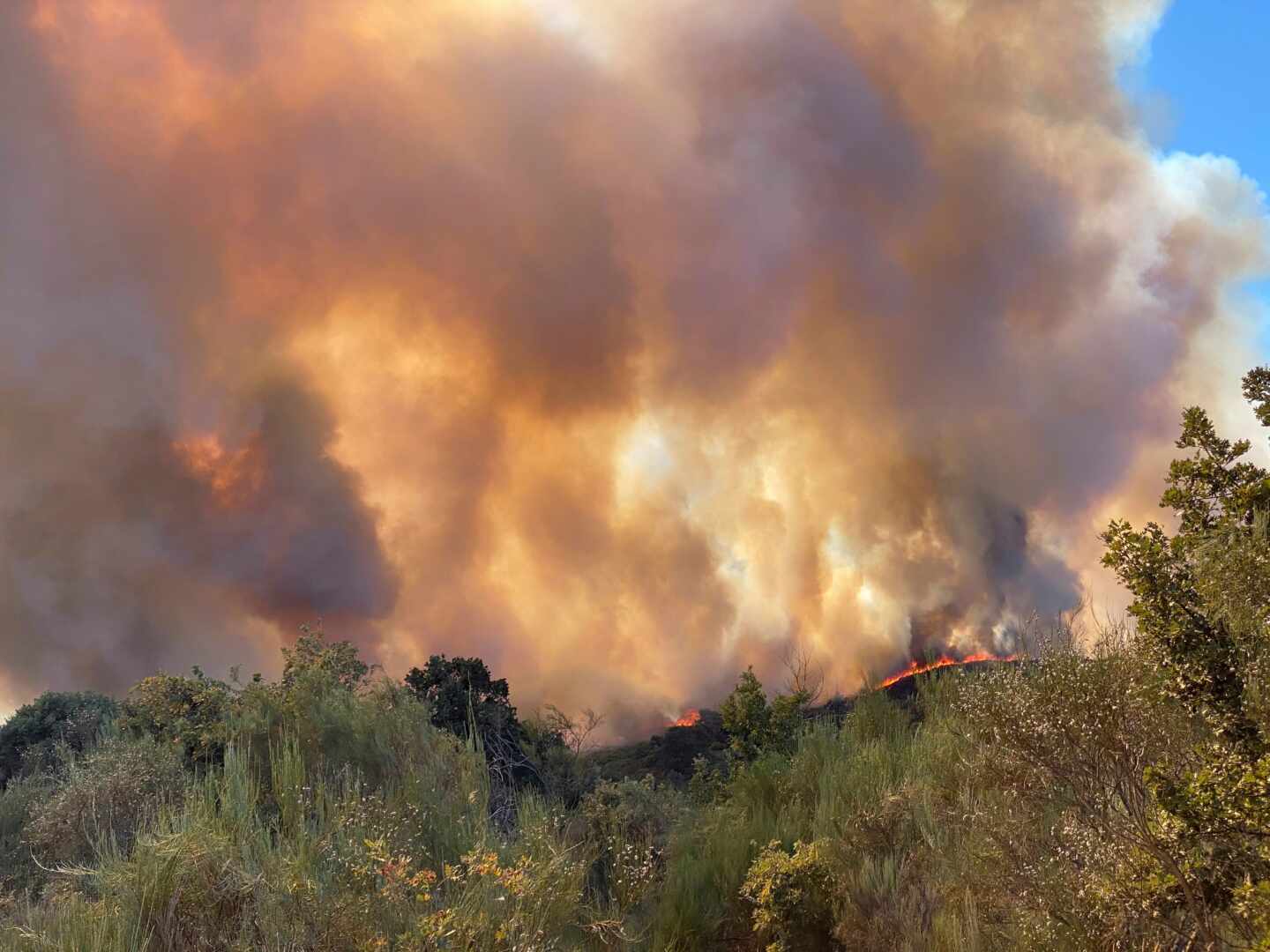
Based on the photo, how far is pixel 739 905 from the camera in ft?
30.1

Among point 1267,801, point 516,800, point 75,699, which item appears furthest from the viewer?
point 75,699

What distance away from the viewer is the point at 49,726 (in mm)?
21438

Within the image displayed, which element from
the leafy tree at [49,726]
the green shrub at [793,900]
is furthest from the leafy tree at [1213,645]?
the leafy tree at [49,726]

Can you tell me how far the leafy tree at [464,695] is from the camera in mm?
18094

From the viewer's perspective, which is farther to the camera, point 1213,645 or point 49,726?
point 49,726

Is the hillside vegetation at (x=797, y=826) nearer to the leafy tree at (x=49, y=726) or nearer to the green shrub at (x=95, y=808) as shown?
the green shrub at (x=95, y=808)

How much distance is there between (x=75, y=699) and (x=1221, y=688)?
25.0 meters

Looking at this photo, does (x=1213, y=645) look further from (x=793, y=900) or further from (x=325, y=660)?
(x=325, y=660)

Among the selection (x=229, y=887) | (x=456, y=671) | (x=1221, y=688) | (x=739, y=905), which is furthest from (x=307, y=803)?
(x=456, y=671)

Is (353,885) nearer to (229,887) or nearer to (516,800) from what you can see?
(229,887)

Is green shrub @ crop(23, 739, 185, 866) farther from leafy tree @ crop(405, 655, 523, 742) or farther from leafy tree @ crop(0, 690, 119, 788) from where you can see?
leafy tree @ crop(0, 690, 119, 788)

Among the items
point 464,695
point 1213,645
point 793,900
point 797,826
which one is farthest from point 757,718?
point 1213,645

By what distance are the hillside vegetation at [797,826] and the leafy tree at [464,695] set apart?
4953mm

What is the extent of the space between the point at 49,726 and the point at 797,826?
19.4m
